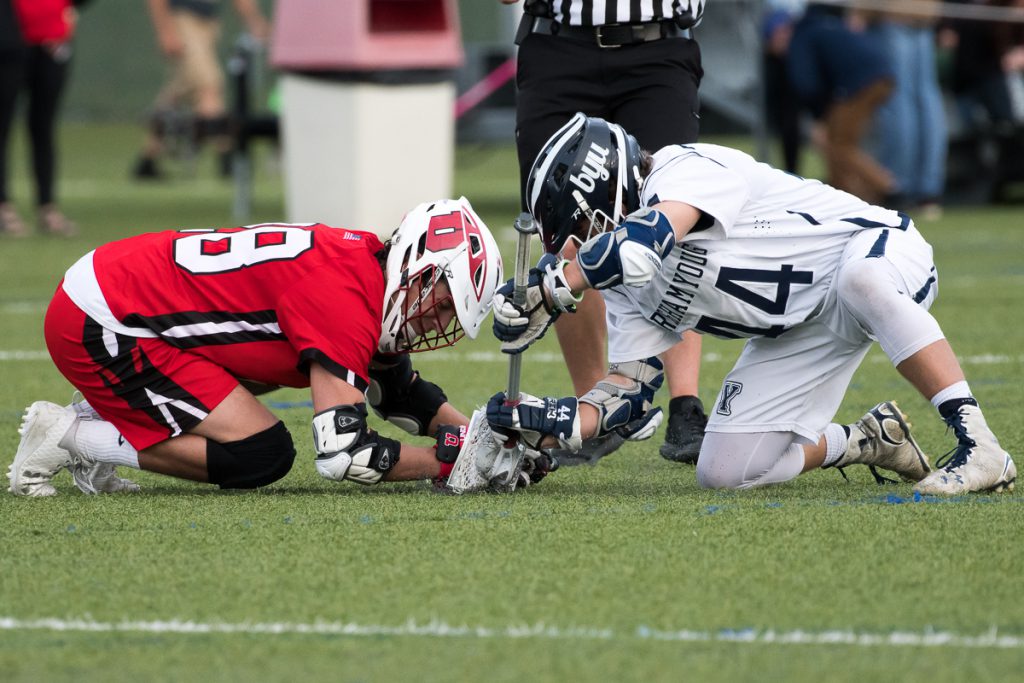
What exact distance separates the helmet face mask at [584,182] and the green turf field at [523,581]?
0.65 m

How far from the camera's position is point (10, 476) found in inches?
153

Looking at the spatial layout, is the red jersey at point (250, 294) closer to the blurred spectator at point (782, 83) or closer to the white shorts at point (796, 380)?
the white shorts at point (796, 380)

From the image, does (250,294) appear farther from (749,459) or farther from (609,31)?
(609,31)

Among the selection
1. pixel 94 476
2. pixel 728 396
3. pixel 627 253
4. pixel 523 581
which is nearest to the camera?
pixel 523 581

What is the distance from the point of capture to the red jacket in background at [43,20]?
9938mm

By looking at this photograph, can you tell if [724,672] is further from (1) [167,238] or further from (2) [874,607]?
(1) [167,238]

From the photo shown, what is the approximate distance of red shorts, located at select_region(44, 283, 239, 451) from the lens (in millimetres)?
3820

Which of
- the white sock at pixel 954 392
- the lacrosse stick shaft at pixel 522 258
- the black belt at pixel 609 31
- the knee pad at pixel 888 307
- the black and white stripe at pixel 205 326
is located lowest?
the white sock at pixel 954 392

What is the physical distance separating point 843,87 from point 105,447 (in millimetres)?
8073

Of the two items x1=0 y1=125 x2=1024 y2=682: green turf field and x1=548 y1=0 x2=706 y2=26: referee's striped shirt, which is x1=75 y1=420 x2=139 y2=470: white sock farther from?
x1=548 y1=0 x2=706 y2=26: referee's striped shirt

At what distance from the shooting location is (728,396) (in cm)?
419

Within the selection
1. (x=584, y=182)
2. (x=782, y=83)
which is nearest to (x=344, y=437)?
(x=584, y=182)

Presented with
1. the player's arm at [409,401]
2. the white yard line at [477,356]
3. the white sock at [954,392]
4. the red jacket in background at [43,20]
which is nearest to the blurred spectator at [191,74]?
the red jacket in background at [43,20]

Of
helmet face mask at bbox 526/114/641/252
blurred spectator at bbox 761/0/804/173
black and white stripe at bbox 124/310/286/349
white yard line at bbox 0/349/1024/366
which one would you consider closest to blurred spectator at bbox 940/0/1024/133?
blurred spectator at bbox 761/0/804/173
